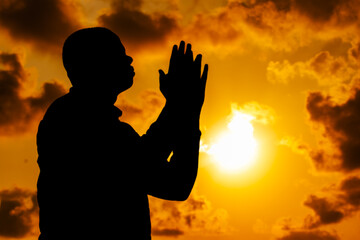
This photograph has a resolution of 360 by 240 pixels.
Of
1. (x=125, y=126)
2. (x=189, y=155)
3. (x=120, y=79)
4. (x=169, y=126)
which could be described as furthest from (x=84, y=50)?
(x=189, y=155)

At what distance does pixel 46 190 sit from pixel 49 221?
0.27m

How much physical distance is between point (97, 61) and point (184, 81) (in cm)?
91

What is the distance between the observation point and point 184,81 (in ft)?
14.6

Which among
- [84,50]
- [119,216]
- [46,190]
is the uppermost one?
[84,50]

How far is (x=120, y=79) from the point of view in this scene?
4.14 meters

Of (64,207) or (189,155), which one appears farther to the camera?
(189,155)

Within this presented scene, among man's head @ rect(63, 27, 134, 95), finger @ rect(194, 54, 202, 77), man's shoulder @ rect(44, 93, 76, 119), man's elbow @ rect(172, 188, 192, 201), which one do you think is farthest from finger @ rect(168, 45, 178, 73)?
man's elbow @ rect(172, 188, 192, 201)

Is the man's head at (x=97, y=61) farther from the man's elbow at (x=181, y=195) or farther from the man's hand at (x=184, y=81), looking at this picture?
the man's elbow at (x=181, y=195)

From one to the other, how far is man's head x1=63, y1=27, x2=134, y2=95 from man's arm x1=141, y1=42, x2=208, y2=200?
52 centimetres

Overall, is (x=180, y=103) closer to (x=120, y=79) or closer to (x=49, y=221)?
(x=120, y=79)

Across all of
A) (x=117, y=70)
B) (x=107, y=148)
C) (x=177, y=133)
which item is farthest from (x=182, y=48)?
(x=107, y=148)

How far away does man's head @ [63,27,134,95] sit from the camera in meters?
4.14

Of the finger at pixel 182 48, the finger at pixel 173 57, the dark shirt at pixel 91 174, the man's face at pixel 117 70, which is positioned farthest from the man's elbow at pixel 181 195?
the finger at pixel 182 48

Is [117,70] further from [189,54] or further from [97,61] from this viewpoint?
[189,54]
